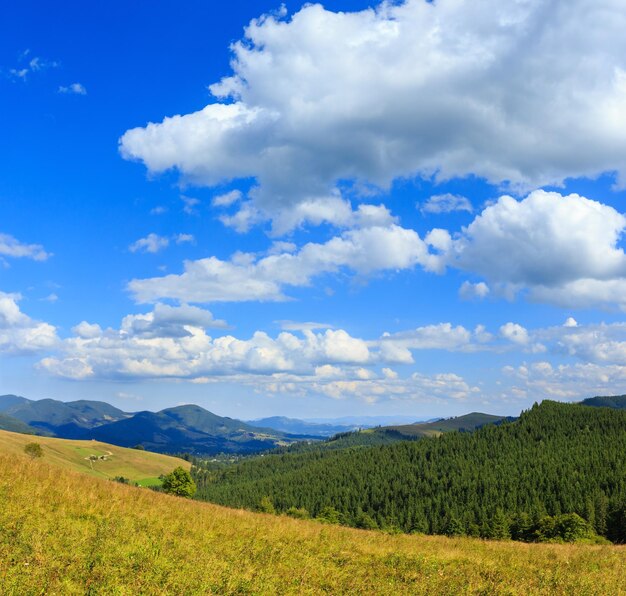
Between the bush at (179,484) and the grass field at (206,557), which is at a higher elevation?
the grass field at (206,557)

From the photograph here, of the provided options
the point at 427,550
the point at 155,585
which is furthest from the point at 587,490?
the point at 155,585

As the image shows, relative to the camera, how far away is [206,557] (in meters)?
14.3

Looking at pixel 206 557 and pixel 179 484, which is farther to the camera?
pixel 179 484

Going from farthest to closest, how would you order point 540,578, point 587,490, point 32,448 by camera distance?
point 587,490 → point 32,448 → point 540,578

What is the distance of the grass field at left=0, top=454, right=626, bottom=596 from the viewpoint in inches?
463

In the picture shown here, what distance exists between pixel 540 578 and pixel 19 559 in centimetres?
1668

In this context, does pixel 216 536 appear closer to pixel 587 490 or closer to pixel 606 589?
pixel 606 589

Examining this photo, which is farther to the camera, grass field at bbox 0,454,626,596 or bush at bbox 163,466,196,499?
bush at bbox 163,466,196,499

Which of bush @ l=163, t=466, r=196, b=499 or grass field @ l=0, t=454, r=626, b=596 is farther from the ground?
grass field @ l=0, t=454, r=626, b=596

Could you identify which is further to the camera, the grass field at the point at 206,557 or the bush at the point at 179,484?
the bush at the point at 179,484

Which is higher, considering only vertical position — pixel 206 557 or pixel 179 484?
pixel 206 557

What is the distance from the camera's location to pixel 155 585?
11.5 m

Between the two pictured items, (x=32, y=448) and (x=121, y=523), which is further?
(x=32, y=448)

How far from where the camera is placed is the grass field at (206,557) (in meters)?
11.8
